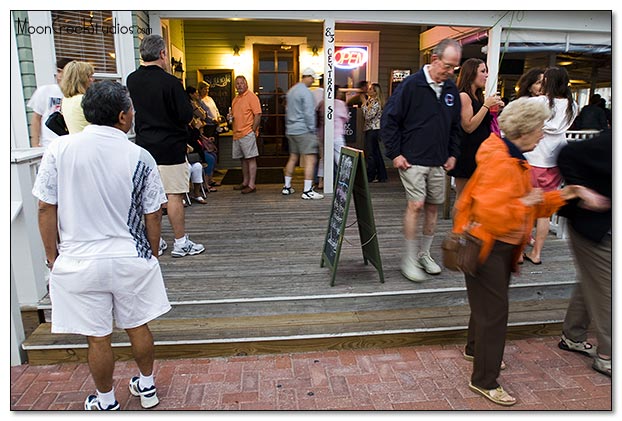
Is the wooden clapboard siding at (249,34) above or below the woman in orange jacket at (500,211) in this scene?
above

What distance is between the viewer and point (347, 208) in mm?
3320

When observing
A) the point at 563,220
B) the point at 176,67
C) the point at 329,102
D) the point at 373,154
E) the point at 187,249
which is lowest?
the point at 187,249

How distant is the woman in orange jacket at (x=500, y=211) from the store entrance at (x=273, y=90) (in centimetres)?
687

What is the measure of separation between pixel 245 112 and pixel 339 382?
178 inches

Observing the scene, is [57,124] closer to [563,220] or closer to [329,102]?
[329,102]

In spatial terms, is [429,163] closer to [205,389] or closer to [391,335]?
[391,335]

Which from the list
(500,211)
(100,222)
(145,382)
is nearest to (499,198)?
(500,211)

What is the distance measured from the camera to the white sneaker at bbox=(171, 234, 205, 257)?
13.1ft

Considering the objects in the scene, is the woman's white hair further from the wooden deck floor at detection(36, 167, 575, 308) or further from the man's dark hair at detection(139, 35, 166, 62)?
the man's dark hair at detection(139, 35, 166, 62)

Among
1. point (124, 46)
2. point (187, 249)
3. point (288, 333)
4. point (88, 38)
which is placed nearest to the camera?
point (288, 333)

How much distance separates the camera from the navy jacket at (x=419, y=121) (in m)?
3.29

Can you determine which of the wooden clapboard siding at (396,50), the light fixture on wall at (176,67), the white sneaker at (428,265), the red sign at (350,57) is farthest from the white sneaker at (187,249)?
the wooden clapboard siding at (396,50)

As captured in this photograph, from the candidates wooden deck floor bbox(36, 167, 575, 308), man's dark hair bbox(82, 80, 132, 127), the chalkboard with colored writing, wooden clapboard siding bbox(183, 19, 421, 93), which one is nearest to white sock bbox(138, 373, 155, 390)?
wooden deck floor bbox(36, 167, 575, 308)

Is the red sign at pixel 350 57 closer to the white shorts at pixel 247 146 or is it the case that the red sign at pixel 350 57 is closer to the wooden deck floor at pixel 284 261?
the white shorts at pixel 247 146
